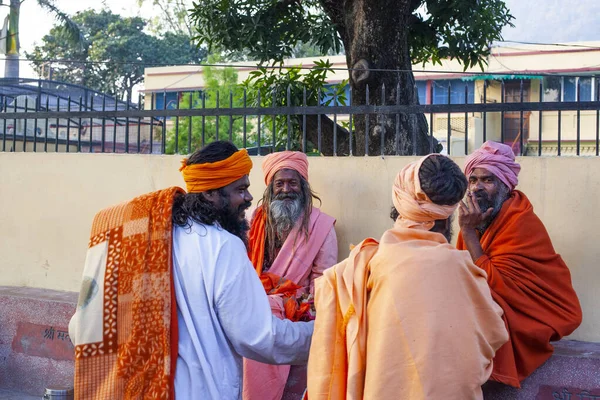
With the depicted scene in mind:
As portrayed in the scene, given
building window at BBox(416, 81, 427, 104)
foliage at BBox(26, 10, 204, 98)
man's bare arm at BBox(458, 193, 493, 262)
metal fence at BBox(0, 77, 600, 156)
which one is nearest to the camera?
man's bare arm at BBox(458, 193, 493, 262)

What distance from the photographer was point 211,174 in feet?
9.96

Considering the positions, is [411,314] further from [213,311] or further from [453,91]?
[453,91]

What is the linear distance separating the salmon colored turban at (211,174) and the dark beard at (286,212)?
2029mm

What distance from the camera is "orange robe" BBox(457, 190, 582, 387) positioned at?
12.2 ft

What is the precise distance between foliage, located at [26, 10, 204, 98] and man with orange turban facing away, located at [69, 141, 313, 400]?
30207mm

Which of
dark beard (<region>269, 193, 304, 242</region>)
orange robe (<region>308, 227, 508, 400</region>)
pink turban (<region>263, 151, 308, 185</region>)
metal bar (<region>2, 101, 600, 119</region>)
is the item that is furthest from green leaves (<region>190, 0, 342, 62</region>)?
orange robe (<region>308, 227, 508, 400</region>)

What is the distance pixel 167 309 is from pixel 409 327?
931 millimetres

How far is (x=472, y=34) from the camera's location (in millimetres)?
7871

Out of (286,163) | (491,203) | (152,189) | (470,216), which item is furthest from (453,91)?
(470,216)

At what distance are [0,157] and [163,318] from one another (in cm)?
481

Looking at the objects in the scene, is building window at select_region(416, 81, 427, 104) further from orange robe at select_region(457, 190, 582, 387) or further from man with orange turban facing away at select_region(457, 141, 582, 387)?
orange robe at select_region(457, 190, 582, 387)

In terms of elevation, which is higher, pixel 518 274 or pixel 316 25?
pixel 316 25

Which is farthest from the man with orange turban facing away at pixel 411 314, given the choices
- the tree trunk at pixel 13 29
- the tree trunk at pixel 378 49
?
the tree trunk at pixel 13 29

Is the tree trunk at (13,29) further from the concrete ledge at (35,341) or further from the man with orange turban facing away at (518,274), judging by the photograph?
the man with orange turban facing away at (518,274)
